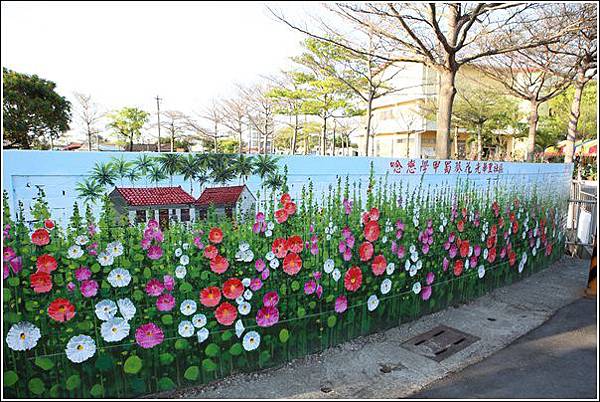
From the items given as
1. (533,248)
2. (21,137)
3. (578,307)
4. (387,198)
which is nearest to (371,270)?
(387,198)

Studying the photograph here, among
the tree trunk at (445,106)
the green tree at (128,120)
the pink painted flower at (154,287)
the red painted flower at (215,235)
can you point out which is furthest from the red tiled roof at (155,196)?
the green tree at (128,120)

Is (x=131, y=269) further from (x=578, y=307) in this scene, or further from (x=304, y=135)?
(x=304, y=135)

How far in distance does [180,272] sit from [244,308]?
21.9 inches

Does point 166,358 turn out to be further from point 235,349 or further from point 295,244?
point 295,244

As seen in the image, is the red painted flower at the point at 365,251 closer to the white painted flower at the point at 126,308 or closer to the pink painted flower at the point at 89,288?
the white painted flower at the point at 126,308

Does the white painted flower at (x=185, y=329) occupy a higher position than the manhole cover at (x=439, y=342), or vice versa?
the white painted flower at (x=185, y=329)

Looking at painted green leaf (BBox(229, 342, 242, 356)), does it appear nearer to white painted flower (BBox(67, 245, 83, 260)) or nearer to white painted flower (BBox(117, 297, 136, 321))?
white painted flower (BBox(117, 297, 136, 321))

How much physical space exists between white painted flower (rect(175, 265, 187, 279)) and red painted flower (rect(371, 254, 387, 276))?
1762 mm

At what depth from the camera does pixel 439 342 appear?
379cm

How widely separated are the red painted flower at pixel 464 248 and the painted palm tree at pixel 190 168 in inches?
127

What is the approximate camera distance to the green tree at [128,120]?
77.1 feet

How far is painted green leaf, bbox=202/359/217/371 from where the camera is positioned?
2.94 metres

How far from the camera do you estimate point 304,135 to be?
24.6 m

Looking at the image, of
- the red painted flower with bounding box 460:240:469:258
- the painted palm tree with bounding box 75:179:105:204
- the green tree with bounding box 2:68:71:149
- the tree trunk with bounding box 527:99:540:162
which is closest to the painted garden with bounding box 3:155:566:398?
the painted palm tree with bounding box 75:179:105:204
